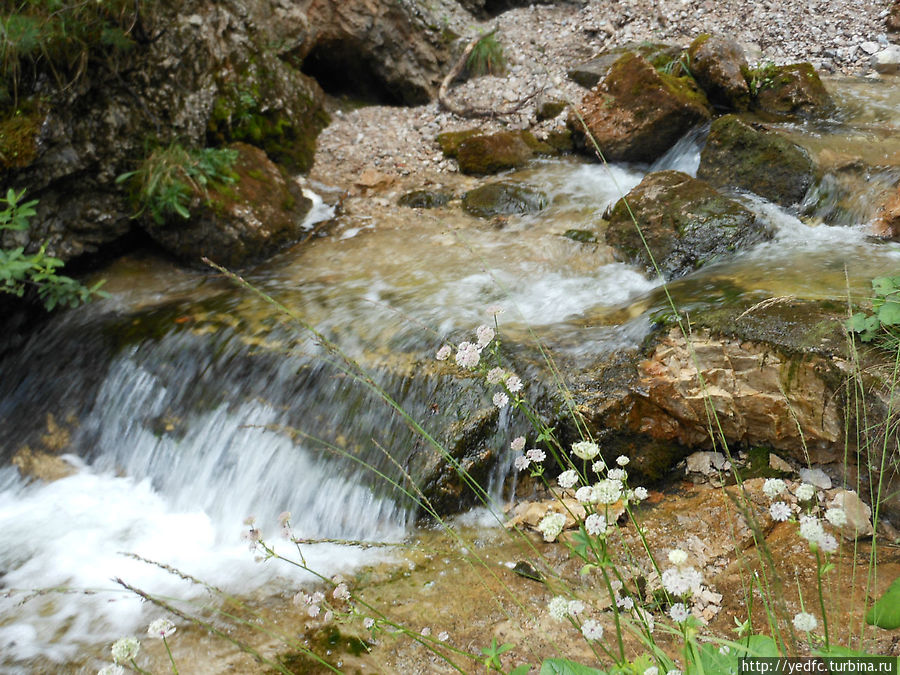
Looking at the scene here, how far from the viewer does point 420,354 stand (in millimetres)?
3379

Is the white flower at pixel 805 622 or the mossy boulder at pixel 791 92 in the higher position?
Result: the mossy boulder at pixel 791 92

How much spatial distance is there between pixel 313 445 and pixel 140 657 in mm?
1258

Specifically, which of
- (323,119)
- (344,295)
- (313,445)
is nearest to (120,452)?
(313,445)

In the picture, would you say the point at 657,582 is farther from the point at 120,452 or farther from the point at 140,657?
the point at 120,452

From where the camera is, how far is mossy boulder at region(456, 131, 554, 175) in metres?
6.32

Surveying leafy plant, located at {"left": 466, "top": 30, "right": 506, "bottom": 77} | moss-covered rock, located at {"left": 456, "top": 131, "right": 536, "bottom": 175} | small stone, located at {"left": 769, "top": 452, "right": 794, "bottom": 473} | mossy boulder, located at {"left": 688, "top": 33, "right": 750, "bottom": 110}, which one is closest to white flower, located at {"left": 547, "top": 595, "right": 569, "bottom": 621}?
small stone, located at {"left": 769, "top": 452, "right": 794, "bottom": 473}

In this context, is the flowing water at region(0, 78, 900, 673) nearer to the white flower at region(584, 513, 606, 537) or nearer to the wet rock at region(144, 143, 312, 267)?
the wet rock at region(144, 143, 312, 267)

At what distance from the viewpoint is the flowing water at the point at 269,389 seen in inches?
114

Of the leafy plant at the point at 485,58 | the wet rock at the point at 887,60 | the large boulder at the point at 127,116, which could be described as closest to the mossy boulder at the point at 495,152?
the leafy plant at the point at 485,58

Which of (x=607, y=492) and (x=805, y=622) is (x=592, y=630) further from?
(x=805, y=622)

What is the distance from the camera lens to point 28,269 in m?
4.24

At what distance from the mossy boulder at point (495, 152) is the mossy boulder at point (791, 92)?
7.13ft

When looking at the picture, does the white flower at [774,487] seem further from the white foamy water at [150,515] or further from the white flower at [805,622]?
the white foamy water at [150,515]

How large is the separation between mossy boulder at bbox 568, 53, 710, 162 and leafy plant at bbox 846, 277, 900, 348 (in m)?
3.70
